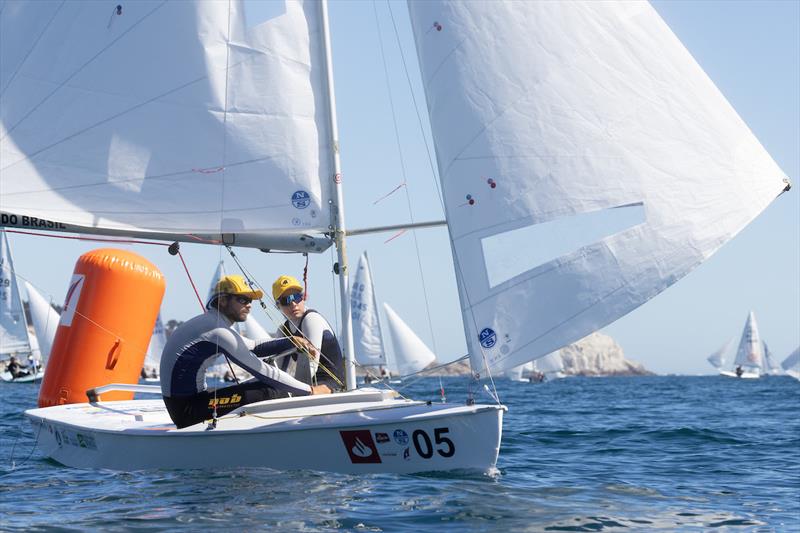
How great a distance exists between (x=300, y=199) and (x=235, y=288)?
139 cm

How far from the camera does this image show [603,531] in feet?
19.9

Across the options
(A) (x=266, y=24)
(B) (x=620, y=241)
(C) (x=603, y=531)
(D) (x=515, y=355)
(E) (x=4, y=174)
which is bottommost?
(C) (x=603, y=531)

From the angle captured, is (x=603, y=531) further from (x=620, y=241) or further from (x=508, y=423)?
(x=508, y=423)

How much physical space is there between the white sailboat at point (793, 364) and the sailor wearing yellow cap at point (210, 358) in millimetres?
64774

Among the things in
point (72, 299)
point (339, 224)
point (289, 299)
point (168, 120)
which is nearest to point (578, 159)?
point (339, 224)

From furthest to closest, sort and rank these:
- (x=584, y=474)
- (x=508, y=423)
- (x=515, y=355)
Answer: (x=508, y=423), (x=584, y=474), (x=515, y=355)

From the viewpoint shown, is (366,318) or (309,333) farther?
(366,318)

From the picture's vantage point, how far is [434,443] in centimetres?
755

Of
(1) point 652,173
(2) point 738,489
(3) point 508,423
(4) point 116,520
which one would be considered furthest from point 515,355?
(3) point 508,423

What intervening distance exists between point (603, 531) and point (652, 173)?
124 inches

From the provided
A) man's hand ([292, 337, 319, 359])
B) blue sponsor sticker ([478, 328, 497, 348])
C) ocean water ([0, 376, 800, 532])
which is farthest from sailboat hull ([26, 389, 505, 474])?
man's hand ([292, 337, 319, 359])

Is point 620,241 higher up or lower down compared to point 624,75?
lower down

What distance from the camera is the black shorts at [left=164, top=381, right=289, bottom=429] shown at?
8320 mm

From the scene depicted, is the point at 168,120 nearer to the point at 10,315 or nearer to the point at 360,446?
the point at 360,446
